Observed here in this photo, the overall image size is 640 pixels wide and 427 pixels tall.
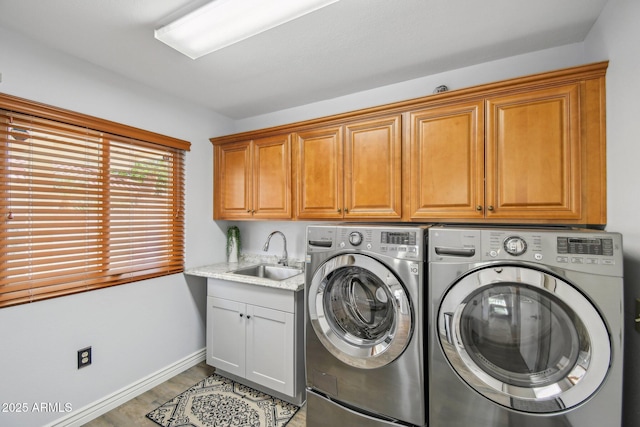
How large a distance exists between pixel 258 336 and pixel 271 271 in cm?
72

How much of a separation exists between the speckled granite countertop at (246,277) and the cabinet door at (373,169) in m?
0.66

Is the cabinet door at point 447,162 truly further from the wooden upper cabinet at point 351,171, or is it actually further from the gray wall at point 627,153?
the gray wall at point 627,153

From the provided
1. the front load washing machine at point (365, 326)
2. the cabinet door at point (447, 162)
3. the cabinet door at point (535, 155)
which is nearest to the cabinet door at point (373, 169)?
the cabinet door at point (447, 162)

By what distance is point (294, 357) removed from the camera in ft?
6.76

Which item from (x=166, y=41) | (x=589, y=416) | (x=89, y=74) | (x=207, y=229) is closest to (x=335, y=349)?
(x=589, y=416)

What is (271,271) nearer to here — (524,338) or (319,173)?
(319,173)

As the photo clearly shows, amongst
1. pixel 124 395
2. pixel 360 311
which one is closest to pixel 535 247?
pixel 360 311

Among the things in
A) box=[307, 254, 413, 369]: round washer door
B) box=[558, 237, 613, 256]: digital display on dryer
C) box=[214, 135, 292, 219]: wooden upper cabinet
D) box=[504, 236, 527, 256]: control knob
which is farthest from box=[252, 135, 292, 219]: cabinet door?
box=[558, 237, 613, 256]: digital display on dryer

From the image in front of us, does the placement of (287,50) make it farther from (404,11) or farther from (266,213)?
(266,213)

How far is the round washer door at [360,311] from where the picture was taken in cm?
151

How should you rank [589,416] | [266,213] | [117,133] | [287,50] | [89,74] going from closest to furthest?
[589,416] < [287,50] < [89,74] < [117,133] < [266,213]

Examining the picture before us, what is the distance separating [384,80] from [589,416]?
7.37 ft

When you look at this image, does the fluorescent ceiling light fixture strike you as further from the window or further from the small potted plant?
the small potted plant

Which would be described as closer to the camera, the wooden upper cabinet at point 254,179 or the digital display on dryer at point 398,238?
the digital display on dryer at point 398,238
